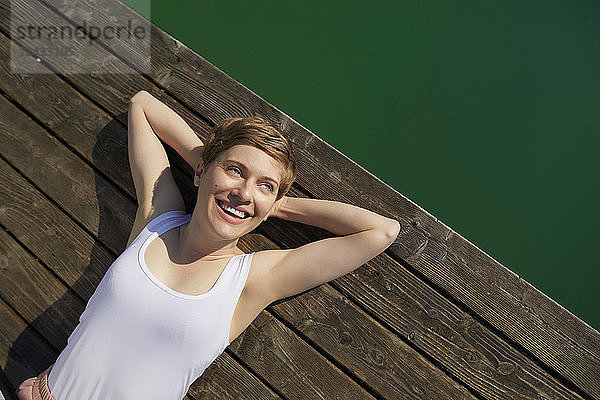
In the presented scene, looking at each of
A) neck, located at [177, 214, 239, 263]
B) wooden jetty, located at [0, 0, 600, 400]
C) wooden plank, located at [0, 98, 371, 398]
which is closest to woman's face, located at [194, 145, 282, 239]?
neck, located at [177, 214, 239, 263]

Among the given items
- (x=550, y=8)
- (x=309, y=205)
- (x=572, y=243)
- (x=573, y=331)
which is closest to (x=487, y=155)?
(x=572, y=243)

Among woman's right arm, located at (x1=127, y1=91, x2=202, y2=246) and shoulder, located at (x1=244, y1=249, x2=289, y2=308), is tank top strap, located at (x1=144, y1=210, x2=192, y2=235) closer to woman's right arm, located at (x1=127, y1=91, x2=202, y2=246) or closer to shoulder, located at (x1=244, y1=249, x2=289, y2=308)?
woman's right arm, located at (x1=127, y1=91, x2=202, y2=246)

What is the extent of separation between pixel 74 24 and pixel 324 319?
182cm

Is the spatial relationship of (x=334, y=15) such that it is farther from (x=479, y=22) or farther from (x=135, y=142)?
(x=135, y=142)

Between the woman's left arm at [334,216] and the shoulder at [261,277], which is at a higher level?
the woman's left arm at [334,216]

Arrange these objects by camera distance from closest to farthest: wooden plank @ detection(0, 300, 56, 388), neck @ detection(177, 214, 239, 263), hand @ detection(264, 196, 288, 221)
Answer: neck @ detection(177, 214, 239, 263) → hand @ detection(264, 196, 288, 221) → wooden plank @ detection(0, 300, 56, 388)

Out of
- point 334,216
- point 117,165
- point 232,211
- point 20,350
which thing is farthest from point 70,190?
point 334,216

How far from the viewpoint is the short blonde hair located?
204 centimetres

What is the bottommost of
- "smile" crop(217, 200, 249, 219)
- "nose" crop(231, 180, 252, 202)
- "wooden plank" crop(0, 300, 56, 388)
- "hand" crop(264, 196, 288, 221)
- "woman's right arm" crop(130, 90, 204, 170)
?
"wooden plank" crop(0, 300, 56, 388)

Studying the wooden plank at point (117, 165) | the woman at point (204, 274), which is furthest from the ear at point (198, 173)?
the wooden plank at point (117, 165)

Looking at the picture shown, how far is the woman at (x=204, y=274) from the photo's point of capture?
2041 mm

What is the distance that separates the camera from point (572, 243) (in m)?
3.77

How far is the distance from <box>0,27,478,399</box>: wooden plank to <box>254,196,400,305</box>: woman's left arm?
30 centimetres

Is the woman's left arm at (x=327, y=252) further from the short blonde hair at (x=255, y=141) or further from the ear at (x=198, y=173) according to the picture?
the ear at (x=198, y=173)
